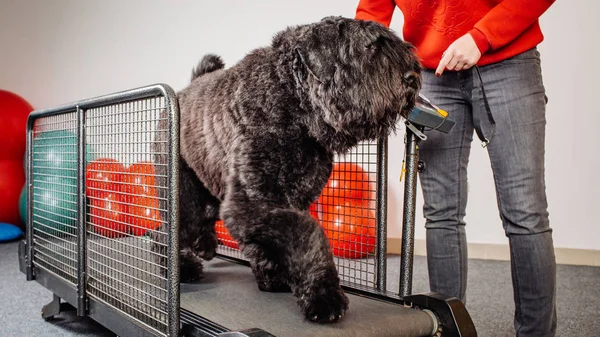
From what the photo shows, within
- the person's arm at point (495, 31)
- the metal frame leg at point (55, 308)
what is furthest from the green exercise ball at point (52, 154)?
the person's arm at point (495, 31)

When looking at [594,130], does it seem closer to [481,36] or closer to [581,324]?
[581,324]

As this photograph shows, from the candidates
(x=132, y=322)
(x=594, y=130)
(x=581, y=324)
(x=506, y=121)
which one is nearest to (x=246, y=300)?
(x=132, y=322)

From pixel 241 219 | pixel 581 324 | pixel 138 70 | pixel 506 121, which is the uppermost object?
pixel 138 70

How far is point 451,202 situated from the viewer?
181 cm

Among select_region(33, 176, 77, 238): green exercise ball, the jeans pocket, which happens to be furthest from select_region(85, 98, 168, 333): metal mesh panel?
the jeans pocket

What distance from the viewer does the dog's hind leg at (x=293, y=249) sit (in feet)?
4.41

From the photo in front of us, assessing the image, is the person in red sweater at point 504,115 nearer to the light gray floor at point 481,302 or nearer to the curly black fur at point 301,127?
the curly black fur at point 301,127

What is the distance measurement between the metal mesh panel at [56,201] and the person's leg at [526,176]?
1.63 metres

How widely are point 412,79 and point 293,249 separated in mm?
576

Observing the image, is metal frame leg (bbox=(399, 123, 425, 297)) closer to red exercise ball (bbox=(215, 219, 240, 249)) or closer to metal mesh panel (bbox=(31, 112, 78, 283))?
red exercise ball (bbox=(215, 219, 240, 249))

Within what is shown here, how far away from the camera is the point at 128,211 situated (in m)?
1.84

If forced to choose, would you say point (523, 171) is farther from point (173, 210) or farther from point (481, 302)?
point (481, 302)

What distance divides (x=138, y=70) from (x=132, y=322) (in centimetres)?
351

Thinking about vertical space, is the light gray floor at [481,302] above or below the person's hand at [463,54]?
below
